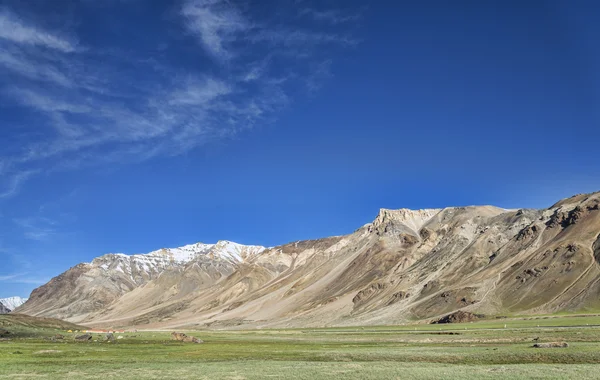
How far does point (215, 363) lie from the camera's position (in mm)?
47906

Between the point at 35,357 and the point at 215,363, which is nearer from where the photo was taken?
the point at 215,363

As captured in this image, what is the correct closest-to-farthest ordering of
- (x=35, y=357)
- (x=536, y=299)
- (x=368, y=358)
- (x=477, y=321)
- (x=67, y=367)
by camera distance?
(x=67, y=367) → (x=368, y=358) → (x=35, y=357) → (x=477, y=321) → (x=536, y=299)

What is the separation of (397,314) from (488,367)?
5891 inches

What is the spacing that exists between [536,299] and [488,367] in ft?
443

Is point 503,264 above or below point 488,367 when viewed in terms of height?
above

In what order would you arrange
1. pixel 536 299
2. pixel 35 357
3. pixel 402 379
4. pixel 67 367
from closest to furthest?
pixel 402 379, pixel 67 367, pixel 35 357, pixel 536 299

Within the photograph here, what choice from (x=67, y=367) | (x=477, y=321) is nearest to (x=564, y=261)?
(x=477, y=321)

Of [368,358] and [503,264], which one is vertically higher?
[503,264]

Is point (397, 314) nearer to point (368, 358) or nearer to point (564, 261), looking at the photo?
point (564, 261)

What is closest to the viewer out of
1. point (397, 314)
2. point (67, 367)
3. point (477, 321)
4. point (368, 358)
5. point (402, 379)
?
point (402, 379)

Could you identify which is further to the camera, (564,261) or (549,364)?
(564,261)

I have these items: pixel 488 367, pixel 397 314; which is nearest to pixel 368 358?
pixel 488 367

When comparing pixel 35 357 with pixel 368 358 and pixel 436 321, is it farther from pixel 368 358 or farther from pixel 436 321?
pixel 436 321

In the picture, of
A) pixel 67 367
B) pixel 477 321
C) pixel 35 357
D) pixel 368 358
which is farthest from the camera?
pixel 477 321
